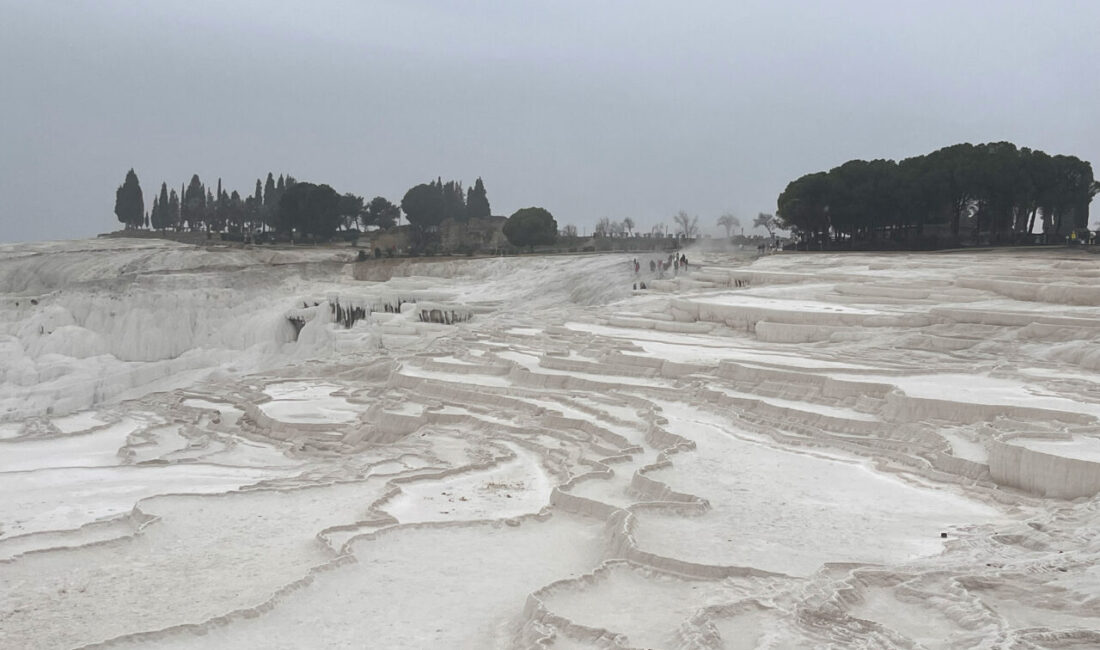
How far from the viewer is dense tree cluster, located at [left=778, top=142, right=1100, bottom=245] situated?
31.2 meters

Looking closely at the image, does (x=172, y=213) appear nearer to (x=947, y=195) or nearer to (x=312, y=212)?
(x=312, y=212)

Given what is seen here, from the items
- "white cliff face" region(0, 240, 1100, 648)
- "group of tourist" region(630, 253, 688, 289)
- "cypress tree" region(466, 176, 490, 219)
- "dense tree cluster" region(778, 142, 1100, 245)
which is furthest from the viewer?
"cypress tree" region(466, 176, 490, 219)

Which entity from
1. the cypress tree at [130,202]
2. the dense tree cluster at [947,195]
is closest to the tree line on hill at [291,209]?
the cypress tree at [130,202]

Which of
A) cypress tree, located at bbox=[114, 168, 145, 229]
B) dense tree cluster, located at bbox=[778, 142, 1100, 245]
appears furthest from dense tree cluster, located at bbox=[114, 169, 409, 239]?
dense tree cluster, located at bbox=[778, 142, 1100, 245]

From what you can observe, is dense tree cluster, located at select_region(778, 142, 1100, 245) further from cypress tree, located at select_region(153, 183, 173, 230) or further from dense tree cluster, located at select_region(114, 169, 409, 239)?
cypress tree, located at select_region(153, 183, 173, 230)

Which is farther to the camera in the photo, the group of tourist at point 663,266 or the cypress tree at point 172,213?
Result: the cypress tree at point 172,213

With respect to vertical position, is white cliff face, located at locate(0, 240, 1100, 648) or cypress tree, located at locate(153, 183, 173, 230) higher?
cypress tree, located at locate(153, 183, 173, 230)

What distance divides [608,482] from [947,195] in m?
26.3

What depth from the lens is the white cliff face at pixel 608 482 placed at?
6.49 metres

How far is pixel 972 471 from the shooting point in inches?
386

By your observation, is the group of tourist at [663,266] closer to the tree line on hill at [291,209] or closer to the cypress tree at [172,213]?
the tree line on hill at [291,209]

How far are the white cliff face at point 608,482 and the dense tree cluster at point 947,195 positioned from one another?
9021 mm

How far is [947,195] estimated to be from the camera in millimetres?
32875

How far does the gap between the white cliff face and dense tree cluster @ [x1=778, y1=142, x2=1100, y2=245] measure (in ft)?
29.6
